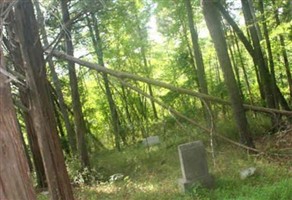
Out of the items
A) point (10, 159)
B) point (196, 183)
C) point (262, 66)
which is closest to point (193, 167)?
point (196, 183)

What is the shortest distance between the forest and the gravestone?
30 mm

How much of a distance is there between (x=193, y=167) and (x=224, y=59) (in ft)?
10.9

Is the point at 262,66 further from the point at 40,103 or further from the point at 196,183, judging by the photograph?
the point at 40,103

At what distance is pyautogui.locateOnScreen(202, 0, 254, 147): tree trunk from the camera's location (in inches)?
429

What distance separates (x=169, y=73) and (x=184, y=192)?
12809 millimetres

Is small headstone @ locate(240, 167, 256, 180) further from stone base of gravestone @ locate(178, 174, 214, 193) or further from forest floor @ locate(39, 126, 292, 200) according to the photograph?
stone base of gravestone @ locate(178, 174, 214, 193)

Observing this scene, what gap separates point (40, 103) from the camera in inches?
201

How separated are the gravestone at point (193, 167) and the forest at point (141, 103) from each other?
0.03m

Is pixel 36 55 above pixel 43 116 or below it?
above

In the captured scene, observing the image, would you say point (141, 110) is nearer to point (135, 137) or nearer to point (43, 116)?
point (135, 137)

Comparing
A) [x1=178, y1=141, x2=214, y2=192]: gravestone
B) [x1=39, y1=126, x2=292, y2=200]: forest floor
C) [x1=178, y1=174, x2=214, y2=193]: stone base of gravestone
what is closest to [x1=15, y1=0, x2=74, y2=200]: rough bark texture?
[x1=39, y1=126, x2=292, y2=200]: forest floor

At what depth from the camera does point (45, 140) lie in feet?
16.7

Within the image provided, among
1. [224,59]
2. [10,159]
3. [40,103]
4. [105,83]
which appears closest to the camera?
[10,159]

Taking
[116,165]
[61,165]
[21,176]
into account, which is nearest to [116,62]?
[116,165]
